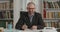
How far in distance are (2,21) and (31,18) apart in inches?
69.9

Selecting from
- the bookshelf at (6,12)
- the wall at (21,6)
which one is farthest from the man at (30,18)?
the bookshelf at (6,12)

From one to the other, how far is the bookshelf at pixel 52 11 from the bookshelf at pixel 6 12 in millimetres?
911

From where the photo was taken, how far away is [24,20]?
309 cm

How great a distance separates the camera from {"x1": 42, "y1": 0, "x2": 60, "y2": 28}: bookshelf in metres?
4.56

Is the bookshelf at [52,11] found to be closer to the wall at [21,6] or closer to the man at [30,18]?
the wall at [21,6]

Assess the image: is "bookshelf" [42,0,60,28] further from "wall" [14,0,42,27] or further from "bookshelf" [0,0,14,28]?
"bookshelf" [0,0,14,28]

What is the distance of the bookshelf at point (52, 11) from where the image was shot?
456 cm

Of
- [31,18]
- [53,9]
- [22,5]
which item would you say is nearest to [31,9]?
[31,18]

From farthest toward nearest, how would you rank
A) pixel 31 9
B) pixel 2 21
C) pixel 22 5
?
1. pixel 2 21
2. pixel 22 5
3. pixel 31 9

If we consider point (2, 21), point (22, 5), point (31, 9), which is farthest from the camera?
point (2, 21)

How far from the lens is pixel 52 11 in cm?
464

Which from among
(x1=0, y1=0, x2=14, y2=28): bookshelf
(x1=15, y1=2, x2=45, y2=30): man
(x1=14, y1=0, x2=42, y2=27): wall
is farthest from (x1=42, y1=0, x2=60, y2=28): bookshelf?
(x1=15, y1=2, x2=45, y2=30): man

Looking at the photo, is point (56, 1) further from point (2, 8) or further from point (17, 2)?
point (2, 8)

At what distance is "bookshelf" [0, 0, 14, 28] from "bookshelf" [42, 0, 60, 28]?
91 centimetres
